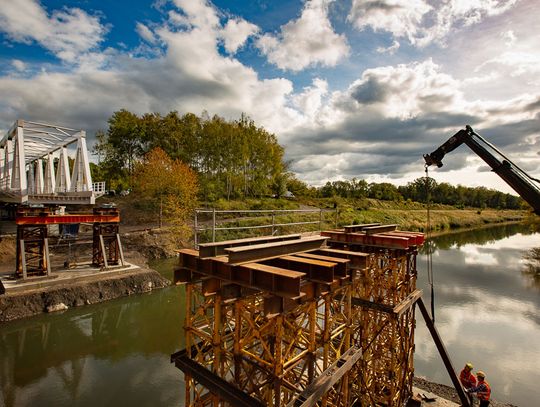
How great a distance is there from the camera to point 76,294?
52.8 feet

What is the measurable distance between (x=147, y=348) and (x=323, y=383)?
10692mm

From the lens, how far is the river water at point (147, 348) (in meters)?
9.42

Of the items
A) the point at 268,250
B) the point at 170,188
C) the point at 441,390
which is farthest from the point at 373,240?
the point at 170,188

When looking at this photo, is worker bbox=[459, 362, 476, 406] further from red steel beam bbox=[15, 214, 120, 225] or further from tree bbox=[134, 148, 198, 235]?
tree bbox=[134, 148, 198, 235]

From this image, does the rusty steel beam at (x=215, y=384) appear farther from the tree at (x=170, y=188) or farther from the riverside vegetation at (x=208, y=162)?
the riverside vegetation at (x=208, y=162)

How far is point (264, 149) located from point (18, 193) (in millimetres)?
31330

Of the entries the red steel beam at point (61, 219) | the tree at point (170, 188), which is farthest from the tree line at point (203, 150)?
the red steel beam at point (61, 219)

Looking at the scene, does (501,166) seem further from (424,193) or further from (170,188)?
(424,193)

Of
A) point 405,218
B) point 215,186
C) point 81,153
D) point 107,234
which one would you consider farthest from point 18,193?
point 405,218

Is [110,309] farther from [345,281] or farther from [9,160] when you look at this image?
[9,160]

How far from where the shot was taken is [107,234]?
1962 centimetres

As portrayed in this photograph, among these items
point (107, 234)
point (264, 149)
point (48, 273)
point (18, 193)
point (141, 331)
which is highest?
point (264, 149)

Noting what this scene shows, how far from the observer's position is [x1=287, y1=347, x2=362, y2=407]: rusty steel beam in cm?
402

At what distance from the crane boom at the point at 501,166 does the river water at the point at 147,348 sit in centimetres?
664
